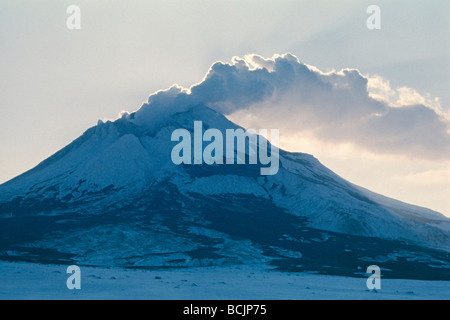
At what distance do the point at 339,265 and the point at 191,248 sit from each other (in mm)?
49384

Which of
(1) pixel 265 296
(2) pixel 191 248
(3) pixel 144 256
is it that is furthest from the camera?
(2) pixel 191 248

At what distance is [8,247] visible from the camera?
168m
